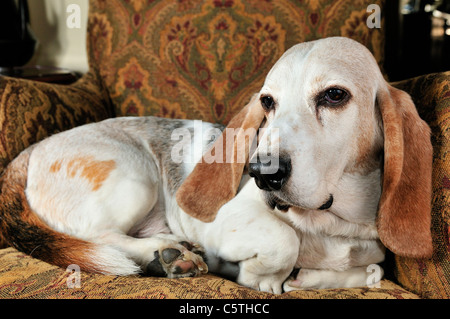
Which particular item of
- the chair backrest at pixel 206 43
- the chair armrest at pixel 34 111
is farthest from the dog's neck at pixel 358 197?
the chair armrest at pixel 34 111

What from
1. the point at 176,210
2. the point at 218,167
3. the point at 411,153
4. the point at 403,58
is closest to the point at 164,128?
the point at 176,210

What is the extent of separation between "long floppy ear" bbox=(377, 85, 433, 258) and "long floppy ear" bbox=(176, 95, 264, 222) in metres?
0.52

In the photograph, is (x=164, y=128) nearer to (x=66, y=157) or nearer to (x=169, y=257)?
(x=66, y=157)

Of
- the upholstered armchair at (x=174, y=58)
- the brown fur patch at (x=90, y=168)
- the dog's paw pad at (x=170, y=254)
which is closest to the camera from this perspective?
the dog's paw pad at (x=170, y=254)

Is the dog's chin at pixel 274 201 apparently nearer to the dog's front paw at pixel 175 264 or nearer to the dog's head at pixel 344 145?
the dog's head at pixel 344 145

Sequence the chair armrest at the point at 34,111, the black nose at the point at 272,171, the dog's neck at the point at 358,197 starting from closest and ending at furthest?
the black nose at the point at 272,171, the dog's neck at the point at 358,197, the chair armrest at the point at 34,111

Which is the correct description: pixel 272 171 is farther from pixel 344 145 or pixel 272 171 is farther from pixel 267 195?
pixel 344 145

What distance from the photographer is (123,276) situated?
4.95 feet

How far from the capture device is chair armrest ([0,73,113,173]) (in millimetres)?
2043

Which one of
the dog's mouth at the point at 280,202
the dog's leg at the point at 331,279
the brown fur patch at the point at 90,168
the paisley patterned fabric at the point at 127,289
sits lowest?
the dog's leg at the point at 331,279

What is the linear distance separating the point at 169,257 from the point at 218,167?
0.41m

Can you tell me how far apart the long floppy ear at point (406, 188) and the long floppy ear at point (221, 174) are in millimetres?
A: 524

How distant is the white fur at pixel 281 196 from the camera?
4.50ft

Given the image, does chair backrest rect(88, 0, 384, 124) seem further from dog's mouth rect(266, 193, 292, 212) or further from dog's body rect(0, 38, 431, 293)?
dog's mouth rect(266, 193, 292, 212)
